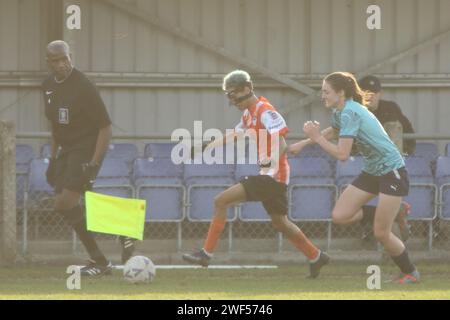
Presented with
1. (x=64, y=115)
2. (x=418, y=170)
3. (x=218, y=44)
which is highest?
(x=218, y=44)

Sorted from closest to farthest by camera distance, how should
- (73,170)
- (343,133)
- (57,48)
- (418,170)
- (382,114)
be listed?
(343,133) < (57,48) < (73,170) < (382,114) < (418,170)

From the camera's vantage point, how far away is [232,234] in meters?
15.1

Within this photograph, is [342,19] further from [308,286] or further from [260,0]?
[308,286]

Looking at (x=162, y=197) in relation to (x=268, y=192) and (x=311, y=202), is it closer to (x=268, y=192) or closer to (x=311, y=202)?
(x=311, y=202)

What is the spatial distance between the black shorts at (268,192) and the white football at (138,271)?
117cm

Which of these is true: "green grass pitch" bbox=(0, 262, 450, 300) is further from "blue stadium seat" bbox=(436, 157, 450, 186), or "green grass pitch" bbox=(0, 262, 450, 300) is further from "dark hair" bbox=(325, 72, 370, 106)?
"dark hair" bbox=(325, 72, 370, 106)

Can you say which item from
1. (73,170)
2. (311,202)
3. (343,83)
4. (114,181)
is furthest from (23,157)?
(343,83)

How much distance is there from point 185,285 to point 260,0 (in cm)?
839

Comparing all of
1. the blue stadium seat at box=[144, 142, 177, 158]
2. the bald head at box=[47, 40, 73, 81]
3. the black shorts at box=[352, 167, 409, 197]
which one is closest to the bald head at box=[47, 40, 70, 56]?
the bald head at box=[47, 40, 73, 81]

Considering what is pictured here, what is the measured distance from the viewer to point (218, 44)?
19.5m

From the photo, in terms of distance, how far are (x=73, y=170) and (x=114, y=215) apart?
59 centimetres

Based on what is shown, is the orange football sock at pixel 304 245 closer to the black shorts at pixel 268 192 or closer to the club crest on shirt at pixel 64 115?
the black shorts at pixel 268 192

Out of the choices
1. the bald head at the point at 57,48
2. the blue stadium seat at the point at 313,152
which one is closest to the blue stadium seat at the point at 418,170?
the blue stadium seat at the point at 313,152
